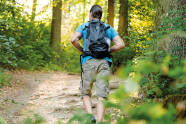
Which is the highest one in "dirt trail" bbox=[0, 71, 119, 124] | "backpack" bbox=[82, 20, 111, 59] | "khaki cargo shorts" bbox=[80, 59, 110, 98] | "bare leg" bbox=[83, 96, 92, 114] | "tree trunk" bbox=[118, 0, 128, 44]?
"tree trunk" bbox=[118, 0, 128, 44]

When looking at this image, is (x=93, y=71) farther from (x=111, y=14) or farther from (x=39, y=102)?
(x=111, y=14)

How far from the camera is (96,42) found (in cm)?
299

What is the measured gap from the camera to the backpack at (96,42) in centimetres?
301

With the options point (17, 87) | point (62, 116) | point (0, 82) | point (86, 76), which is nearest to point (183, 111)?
point (86, 76)

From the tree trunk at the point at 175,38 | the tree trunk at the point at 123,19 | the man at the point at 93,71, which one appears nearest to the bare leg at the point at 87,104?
the man at the point at 93,71

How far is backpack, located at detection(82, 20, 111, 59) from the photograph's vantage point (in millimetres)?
3008

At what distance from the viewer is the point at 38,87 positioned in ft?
22.9

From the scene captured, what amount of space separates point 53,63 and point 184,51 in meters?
9.40

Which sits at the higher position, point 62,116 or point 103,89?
point 103,89

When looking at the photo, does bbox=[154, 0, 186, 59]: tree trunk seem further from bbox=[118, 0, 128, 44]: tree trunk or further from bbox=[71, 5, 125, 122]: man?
bbox=[118, 0, 128, 44]: tree trunk

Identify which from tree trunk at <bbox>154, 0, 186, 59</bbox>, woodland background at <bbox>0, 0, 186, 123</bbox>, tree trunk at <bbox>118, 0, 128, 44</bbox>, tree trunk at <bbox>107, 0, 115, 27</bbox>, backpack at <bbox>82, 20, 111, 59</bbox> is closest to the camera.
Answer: backpack at <bbox>82, 20, 111, 59</bbox>

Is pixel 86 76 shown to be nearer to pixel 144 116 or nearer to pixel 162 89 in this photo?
pixel 162 89

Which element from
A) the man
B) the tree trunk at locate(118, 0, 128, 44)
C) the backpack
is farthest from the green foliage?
the backpack

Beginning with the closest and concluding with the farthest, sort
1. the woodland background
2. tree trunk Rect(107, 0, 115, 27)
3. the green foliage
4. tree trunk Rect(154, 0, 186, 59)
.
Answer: tree trunk Rect(154, 0, 186, 59) → the woodland background → the green foliage → tree trunk Rect(107, 0, 115, 27)
